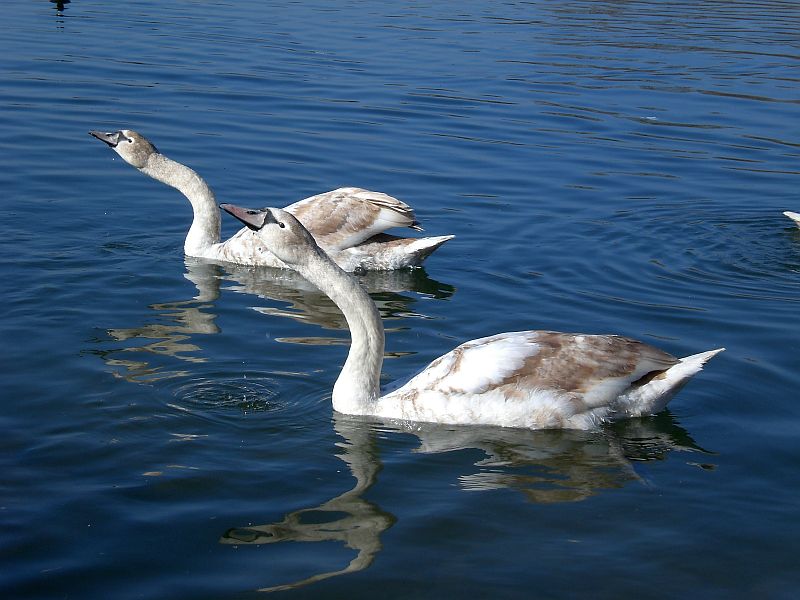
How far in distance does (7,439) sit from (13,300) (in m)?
3.18

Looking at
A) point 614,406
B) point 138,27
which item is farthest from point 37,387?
point 138,27

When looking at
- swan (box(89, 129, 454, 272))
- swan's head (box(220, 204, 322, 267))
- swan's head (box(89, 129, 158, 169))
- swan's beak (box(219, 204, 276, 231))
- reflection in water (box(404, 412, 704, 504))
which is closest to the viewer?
reflection in water (box(404, 412, 704, 504))

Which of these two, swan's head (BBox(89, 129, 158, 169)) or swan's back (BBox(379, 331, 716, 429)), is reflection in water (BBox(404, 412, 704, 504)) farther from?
swan's head (BBox(89, 129, 158, 169))

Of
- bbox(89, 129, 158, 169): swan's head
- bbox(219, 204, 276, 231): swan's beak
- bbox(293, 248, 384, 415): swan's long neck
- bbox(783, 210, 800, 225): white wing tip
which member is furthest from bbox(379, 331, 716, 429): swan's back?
bbox(89, 129, 158, 169): swan's head

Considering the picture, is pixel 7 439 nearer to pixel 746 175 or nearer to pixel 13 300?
pixel 13 300

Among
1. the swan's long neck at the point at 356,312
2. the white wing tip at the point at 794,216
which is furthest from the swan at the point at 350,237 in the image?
the white wing tip at the point at 794,216

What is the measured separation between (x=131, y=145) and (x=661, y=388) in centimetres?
770

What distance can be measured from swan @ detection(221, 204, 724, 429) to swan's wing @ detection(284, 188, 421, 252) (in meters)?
4.33

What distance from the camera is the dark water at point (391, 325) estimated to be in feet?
22.4

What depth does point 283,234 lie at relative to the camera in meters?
9.04

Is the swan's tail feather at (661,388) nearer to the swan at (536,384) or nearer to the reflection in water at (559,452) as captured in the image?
the swan at (536,384)

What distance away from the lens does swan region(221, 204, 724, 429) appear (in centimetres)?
869

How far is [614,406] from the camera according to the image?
8.78 m

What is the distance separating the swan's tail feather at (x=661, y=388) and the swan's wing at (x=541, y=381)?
0.07 m
